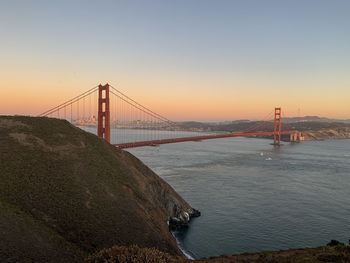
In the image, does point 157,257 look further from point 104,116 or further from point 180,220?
point 104,116

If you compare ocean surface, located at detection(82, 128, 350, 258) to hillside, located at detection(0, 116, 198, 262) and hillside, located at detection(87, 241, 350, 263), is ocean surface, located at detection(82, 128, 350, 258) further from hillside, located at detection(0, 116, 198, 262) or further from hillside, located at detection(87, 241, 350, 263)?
hillside, located at detection(87, 241, 350, 263)

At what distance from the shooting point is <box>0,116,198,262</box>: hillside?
2581 centimetres

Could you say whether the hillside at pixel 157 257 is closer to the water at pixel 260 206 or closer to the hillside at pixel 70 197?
the hillside at pixel 70 197

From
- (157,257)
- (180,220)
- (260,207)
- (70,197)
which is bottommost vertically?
(260,207)

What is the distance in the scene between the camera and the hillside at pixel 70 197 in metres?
25.8

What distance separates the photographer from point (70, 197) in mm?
33562

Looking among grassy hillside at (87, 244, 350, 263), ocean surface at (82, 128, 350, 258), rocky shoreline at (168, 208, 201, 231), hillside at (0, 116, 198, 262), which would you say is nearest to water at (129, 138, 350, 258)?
ocean surface at (82, 128, 350, 258)

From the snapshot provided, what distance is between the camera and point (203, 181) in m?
75.4

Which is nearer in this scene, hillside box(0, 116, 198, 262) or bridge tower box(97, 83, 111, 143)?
hillside box(0, 116, 198, 262)

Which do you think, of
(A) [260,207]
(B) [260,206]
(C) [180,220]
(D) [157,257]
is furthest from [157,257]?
(B) [260,206]

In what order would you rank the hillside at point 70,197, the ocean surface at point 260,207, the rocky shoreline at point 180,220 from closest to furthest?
the hillside at point 70,197, the ocean surface at point 260,207, the rocky shoreline at point 180,220

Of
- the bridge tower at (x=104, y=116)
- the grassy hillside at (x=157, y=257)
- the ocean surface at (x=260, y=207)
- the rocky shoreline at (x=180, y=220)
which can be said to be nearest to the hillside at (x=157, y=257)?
the grassy hillside at (x=157, y=257)

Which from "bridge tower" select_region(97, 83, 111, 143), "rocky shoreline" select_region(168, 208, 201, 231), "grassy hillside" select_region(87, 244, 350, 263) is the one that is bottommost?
"rocky shoreline" select_region(168, 208, 201, 231)

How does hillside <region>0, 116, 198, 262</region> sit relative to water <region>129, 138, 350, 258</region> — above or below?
above
